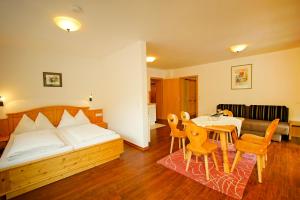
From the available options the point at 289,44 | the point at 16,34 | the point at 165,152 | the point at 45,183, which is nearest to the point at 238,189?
the point at 165,152

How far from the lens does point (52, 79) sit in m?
3.79

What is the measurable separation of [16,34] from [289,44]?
617cm

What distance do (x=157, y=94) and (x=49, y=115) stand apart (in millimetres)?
4742

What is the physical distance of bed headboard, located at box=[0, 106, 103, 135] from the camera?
3100 millimetres

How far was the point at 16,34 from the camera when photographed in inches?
104

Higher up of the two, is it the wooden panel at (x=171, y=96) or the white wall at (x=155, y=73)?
the white wall at (x=155, y=73)

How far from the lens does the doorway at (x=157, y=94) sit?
7.02 metres

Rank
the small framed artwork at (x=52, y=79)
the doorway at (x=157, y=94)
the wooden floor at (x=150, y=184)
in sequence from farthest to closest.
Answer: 1. the doorway at (x=157, y=94)
2. the small framed artwork at (x=52, y=79)
3. the wooden floor at (x=150, y=184)

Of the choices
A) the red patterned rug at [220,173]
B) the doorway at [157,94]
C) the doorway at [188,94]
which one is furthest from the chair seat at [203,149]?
the doorway at [157,94]

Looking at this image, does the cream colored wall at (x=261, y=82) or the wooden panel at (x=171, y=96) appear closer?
the cream colored wall at (x=261, y=82)

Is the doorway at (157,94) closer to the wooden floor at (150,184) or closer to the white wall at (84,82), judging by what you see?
the white wall at (84,82)

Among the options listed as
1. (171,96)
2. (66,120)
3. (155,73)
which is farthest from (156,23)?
(171,96)

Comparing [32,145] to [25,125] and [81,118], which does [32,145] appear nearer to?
[25,125]

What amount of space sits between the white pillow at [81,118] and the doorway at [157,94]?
12.4ft
